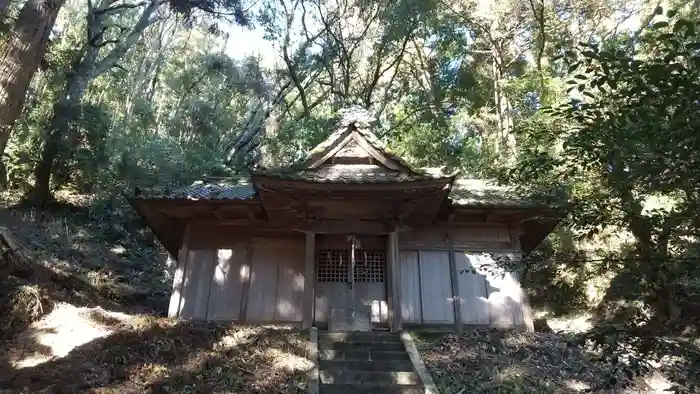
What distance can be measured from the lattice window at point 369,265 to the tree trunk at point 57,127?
10.5 metres

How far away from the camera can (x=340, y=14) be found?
888 inches

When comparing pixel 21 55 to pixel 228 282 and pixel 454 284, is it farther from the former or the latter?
pixel 454 284

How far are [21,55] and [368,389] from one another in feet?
20.8

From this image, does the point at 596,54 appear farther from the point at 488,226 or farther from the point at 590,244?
the point at 590,244

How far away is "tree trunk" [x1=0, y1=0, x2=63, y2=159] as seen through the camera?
648cm

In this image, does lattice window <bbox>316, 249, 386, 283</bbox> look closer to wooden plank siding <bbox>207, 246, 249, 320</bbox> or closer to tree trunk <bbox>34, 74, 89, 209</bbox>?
wooden plank siding <bbox>207, 246, 249, 320</bbox>

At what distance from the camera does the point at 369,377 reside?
8.20 metres

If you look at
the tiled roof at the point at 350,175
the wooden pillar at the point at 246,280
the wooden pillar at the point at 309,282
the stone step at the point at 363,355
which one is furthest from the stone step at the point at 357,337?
the tiled roof at the point at 350,175

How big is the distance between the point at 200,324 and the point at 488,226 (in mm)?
6243

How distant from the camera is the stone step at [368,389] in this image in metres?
7.77

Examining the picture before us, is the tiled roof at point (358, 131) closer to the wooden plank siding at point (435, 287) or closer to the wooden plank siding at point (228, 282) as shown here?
the wooden plank siding at point (435, 287)

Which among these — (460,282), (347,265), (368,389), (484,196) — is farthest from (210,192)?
(484,196)

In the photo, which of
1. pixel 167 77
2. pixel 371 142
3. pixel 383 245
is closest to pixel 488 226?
pixel 383 245

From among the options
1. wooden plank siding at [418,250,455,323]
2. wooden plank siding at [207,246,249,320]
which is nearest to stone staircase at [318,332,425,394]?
wooden plank siding at [418,250,455,323]
